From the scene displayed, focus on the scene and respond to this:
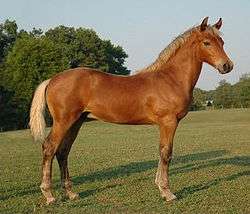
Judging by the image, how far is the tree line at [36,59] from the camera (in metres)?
57.7

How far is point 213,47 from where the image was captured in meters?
8.54

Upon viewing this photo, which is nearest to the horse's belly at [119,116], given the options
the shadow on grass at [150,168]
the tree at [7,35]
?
the shadow on grass at [150,168]

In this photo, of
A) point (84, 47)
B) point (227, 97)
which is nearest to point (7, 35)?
point (84, 47)

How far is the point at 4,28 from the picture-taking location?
83.3m

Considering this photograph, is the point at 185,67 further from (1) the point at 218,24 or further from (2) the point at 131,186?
(2) the point at 131,186

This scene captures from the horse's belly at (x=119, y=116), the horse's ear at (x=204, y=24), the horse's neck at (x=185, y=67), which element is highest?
the horse's ear at (x=204, y=24)

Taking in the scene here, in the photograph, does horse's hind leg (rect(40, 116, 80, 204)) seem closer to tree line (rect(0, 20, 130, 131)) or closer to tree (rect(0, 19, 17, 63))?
tree line (rect(0, 20, 130, 131))

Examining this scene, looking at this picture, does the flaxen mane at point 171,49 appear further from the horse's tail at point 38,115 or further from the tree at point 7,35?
the tree at point 7,35

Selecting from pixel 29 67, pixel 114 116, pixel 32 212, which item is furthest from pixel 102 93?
pixel 29 67

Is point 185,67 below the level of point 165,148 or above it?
above

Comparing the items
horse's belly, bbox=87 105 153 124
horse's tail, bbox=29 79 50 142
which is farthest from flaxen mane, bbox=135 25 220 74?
horse's tail, bbox=29 79 50 142

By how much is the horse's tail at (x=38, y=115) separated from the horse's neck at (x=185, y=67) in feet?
7.54

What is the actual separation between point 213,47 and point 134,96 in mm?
1684

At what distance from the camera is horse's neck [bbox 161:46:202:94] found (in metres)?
8.73
